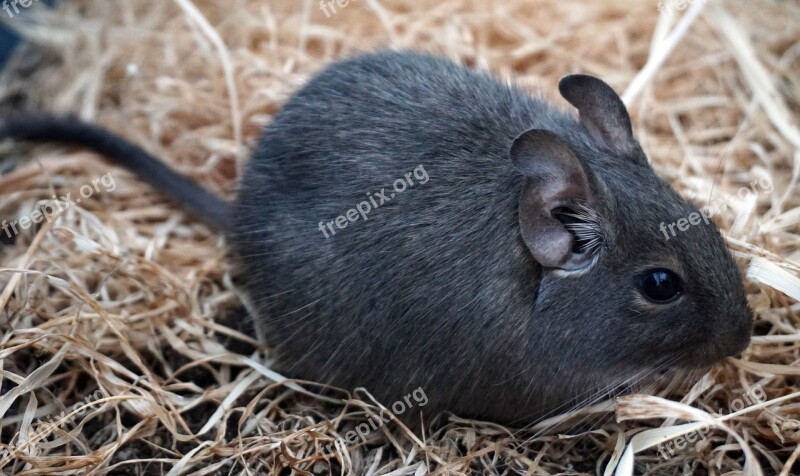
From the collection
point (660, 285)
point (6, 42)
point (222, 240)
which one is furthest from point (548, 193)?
point (6, 42)

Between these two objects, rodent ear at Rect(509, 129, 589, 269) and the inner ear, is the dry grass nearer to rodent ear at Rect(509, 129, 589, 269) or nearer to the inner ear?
rodent ear at Rect(509, 129, 589, 269)

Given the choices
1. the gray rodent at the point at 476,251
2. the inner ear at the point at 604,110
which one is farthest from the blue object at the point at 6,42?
the inner ear at the point at 604,110

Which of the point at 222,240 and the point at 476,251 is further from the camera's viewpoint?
the point at 222,240

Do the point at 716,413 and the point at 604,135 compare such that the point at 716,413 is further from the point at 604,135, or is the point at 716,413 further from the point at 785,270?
the point at 604,135

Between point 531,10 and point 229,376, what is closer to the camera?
point 229,376

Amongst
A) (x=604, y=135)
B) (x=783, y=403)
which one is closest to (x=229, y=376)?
(x=604, y=135)

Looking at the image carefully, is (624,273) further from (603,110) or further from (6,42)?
(6,42)
